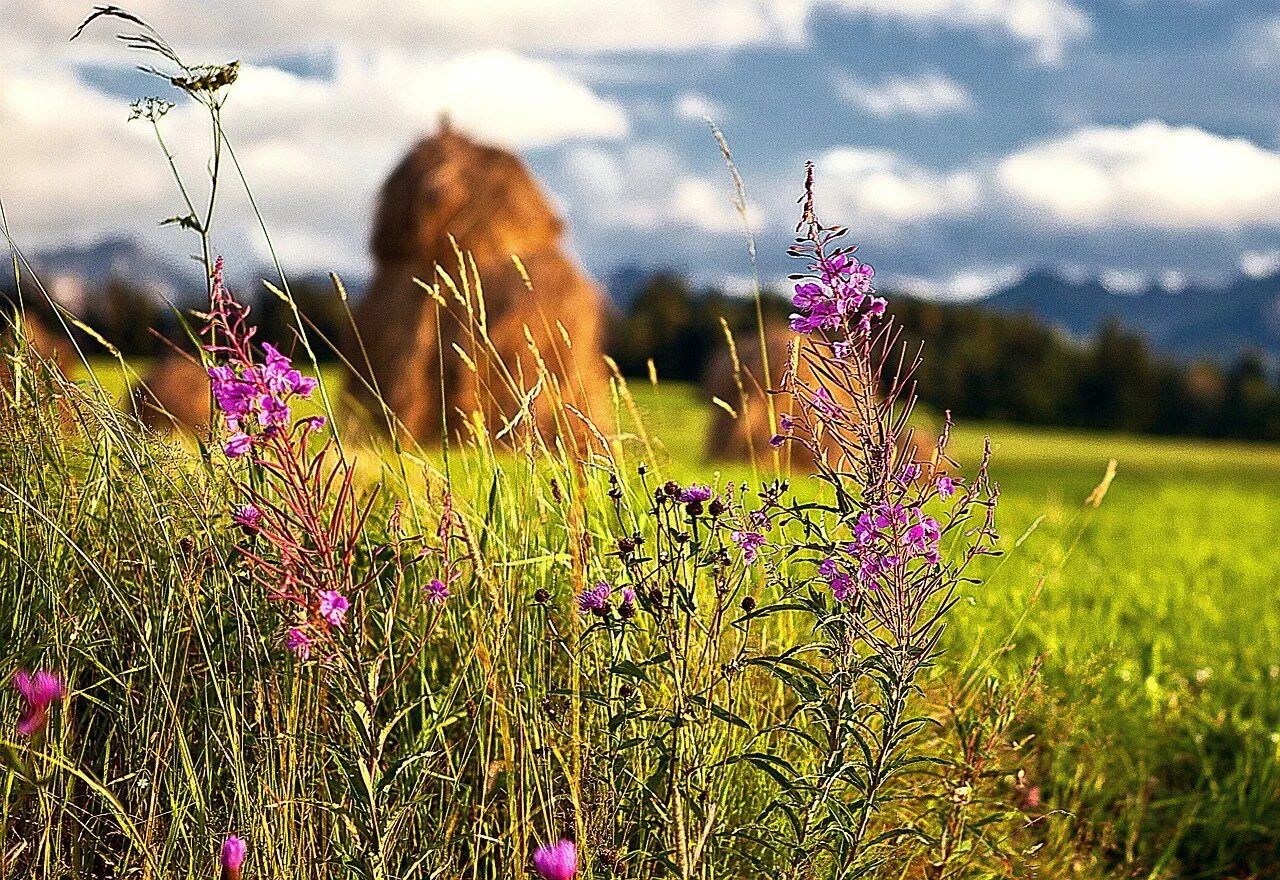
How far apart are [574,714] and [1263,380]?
31692 mm

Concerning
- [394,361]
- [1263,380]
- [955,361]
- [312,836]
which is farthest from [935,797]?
[1263,380]

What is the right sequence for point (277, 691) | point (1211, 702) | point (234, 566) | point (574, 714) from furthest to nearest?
point (1211, 702) < point (234, 566) < point (277, 691) < point (574, 714)

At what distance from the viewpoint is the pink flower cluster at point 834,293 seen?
6.44 feet

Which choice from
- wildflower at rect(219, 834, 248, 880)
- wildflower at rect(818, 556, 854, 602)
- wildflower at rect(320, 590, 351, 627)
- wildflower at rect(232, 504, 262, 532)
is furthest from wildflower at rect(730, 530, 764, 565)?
wildflower at rect(219, 834, 248, 880)

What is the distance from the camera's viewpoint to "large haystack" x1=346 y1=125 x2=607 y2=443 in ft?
42.6

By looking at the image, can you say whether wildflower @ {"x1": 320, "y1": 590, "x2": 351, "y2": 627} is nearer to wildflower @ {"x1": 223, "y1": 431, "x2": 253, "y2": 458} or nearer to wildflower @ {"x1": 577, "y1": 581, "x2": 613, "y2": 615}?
wildflower @ {"x1": 223, "y1": 431, "x2": 253, "y2": 458}

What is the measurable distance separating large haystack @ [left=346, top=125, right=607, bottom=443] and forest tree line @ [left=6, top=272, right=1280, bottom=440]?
1446cm

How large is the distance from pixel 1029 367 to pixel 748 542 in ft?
98.3

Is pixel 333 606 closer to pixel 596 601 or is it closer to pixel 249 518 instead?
pixel 249 518

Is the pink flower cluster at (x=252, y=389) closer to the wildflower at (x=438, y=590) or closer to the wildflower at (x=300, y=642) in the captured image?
the wildflower at (x=300, y=642)

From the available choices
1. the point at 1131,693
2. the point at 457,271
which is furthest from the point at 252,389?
the point at 457,271

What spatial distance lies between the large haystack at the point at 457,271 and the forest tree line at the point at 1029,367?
14.5 m

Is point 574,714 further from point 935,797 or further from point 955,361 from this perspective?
point 955,361

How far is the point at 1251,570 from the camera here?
7.37m
